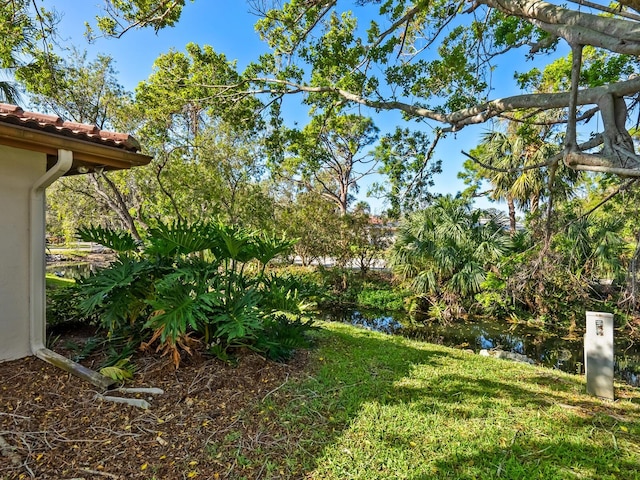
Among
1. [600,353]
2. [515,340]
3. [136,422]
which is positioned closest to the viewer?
[136,422]

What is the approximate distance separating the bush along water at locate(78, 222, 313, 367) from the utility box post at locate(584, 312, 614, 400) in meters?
3.09

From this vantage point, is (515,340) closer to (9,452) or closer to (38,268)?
(9,452)

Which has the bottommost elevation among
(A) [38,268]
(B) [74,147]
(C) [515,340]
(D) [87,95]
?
(C) [515,340]

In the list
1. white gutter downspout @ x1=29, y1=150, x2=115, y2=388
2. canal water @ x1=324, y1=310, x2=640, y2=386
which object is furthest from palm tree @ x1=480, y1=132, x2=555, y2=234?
white gutter downspout @ x1=29, y1=150, x2=115, y2=388

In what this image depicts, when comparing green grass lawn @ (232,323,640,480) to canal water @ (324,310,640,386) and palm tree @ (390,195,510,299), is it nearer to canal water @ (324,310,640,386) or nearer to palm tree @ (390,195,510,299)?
canal water @ (324,310,640,386)

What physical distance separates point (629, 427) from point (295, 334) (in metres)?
3.22

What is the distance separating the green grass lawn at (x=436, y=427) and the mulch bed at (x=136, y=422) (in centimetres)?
14

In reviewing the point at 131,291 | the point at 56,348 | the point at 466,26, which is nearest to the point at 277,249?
the point at 131,291

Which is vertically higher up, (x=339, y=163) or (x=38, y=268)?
(x=339, y=163)

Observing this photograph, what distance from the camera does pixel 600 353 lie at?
3.54m

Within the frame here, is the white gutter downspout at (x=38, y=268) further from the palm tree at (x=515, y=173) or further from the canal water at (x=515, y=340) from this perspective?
the palm tree at (x=515, y=173)

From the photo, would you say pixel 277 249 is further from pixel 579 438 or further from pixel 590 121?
pixel 590 121

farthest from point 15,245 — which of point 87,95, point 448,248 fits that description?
point 448,248

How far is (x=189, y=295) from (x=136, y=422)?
1154mm
